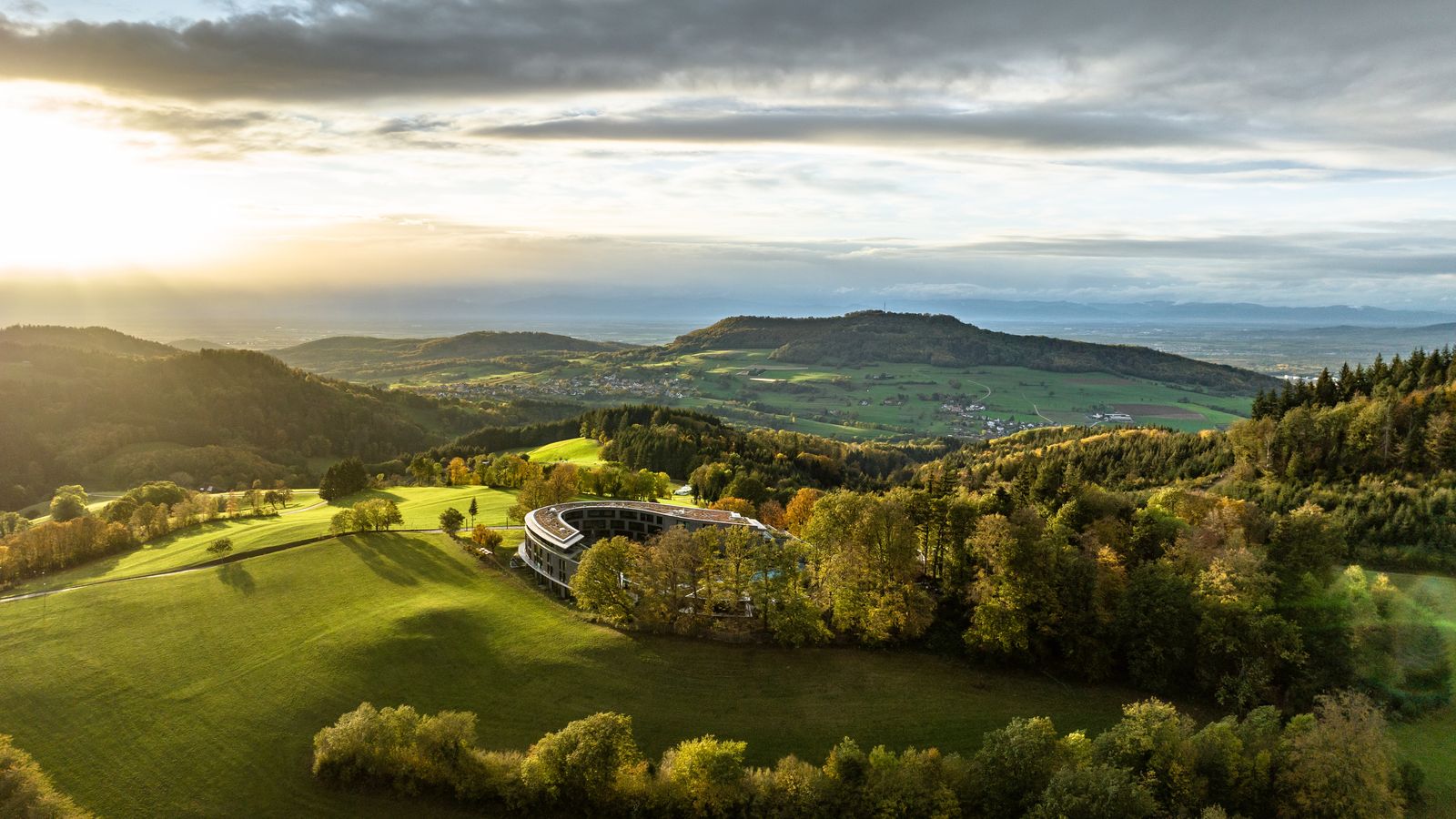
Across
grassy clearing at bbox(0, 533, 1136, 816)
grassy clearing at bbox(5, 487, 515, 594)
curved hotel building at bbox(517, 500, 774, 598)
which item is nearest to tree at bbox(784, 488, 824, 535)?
curved hotel building at bbox(517, 500, 774, 598)

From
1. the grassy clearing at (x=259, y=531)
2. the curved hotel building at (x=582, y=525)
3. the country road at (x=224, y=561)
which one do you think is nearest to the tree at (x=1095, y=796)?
the curved hotel building at (x=582, y=525)

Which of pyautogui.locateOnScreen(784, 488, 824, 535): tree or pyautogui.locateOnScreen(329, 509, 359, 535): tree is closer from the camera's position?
pyautogui.locateOnScreen(784, 488, 824, 535): tree

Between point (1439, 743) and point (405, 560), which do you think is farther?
point (405, 560)

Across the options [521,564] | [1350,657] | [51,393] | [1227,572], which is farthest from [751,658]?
[51,393]

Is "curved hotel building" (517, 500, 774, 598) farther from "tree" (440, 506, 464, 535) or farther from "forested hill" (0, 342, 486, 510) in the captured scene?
"forested hill" (0, 342, 486, 510)

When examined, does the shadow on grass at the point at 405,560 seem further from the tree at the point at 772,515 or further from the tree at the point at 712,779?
the tree at the point at 712,779

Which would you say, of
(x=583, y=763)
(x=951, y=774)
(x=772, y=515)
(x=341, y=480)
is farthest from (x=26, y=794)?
(x=341, y=480)

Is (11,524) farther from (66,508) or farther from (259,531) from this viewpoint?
(259,531)
